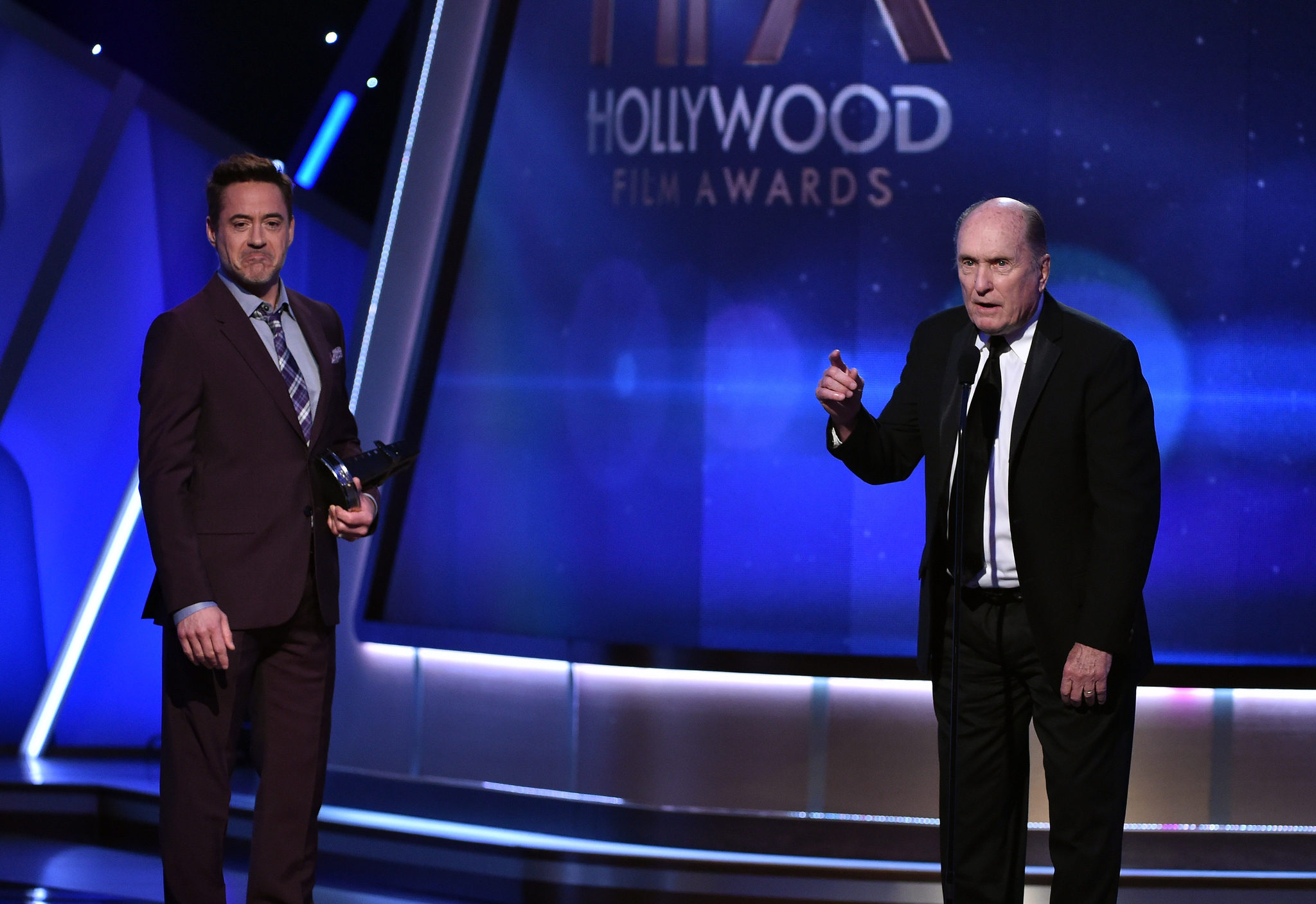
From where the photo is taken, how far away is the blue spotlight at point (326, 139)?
189 inches

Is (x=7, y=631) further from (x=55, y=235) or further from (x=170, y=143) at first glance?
(x=170, y=143)

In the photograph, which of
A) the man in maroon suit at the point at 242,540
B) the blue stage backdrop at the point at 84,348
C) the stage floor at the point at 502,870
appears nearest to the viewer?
the man in maroon suit at the point at 242,540

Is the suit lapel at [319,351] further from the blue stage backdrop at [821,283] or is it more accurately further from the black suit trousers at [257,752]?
the blue stage backdrop at [821,283]

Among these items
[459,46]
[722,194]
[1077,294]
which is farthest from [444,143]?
[1077,294]

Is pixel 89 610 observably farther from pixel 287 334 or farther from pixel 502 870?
pixel 287 334

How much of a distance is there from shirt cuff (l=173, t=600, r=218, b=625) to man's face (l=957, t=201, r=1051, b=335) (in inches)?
57.3

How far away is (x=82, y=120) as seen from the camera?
4.84 metres

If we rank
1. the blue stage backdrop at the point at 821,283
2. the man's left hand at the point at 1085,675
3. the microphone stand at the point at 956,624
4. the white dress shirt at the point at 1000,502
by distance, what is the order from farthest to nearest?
the blue stage backdrop at the point at 821,283 < the white dress shirt at the point at 1000,502 < the man's left hand at the point at 1085,675 < the microphone stand at the point at 956,624

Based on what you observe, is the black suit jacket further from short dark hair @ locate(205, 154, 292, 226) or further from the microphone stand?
short dark hair @ locate(205, 154, 292, 226)

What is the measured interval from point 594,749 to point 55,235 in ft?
8.97

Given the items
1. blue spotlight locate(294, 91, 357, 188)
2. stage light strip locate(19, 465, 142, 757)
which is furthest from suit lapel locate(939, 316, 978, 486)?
stage light strip locate(19, 465, 142, 757)

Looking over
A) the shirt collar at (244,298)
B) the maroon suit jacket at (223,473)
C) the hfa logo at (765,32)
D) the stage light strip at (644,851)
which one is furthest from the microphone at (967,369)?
the hfa logo at (765,32)

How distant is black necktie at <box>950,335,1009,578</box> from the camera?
2361 millimetres

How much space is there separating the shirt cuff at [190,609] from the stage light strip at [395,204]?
188 centimetres
